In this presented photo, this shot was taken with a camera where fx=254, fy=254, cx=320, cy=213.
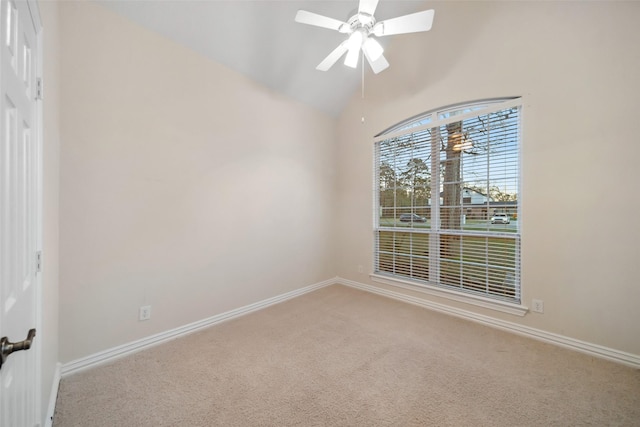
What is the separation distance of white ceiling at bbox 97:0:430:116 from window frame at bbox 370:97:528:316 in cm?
86

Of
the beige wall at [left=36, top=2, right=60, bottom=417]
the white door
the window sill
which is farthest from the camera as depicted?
the window sill

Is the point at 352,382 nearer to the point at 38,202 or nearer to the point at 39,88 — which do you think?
the point at 38,202

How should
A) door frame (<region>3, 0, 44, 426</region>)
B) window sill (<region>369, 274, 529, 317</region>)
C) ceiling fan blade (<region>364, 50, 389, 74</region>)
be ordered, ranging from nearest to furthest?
door frame (<region>3, 0, 44, 426</region>) < ceiling fan blade (<region>364, 50, 389, 74</region>) < window sill (<region>369, 274, 529, 317</region>)

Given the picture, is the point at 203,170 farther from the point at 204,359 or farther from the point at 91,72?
the point at 204,359

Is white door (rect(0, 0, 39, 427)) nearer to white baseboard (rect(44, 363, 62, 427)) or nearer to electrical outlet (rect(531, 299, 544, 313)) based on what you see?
white baseboard (rect(44, 363, 62, 427))

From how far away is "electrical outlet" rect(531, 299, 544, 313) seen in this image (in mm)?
2321

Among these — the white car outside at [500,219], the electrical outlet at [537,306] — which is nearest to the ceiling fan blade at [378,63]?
the white car outside at [500,219]

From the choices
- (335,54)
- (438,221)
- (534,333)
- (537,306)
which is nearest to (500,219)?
(438,221)

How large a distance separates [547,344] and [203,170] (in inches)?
140

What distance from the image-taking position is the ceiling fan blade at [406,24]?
1.77 metres

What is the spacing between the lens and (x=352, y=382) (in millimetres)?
1758

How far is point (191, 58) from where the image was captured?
2424 mm

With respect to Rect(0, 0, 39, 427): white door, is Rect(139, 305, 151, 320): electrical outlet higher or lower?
lower

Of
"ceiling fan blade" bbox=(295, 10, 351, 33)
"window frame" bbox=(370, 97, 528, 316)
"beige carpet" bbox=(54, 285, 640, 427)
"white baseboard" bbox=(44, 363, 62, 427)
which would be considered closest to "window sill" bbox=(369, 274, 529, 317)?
"window frame" bbox=(370, 97, 528, 316)
